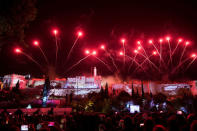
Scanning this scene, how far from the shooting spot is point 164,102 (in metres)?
46.4

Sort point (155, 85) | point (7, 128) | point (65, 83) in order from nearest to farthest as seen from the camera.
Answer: point (7, 128) → point (155, 85) → point (65, 83)

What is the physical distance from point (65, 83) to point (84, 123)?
81713mm

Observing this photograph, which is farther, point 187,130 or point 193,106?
point 193,106

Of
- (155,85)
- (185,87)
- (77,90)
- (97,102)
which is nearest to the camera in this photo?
(97,102)

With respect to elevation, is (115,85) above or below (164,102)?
above

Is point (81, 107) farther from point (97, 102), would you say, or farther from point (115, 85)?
point (115, 85)

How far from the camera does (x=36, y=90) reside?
255 ft

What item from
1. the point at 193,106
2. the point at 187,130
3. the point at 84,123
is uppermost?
the point at 187,130

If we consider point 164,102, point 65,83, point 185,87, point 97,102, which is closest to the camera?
point 97,102

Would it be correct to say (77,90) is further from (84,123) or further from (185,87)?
(84,123)

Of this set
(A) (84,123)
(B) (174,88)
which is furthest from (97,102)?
(B) (174,88)

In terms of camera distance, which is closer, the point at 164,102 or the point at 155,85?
the point at 164,102

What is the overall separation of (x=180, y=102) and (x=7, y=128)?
169 feet

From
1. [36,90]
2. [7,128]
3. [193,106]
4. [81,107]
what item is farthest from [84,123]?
[36,90]
